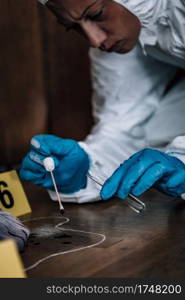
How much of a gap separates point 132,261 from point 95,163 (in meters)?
0.54

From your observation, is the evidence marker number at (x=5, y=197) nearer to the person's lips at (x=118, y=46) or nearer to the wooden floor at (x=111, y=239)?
the wooden floor at (x=111, y=239)

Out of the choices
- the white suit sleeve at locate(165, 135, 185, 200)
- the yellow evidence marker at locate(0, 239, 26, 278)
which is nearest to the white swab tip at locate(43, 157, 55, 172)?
the white suit sleeve at locate(165, 135, 185, 200)

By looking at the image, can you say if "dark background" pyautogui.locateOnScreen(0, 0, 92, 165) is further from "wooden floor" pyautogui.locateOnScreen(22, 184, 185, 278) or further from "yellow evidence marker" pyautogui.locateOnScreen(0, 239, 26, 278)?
"yellow evidence marker" pyautogui.locateOnScreen(0, 239, 26, 278)

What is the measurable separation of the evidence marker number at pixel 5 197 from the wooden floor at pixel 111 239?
0.05 m

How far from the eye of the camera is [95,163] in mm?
1564

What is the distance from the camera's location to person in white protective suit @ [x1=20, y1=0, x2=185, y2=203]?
1291 millimetres

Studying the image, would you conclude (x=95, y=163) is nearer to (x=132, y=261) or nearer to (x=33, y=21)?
(x=132, y=261)

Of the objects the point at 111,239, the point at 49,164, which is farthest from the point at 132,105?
the point at 111,239

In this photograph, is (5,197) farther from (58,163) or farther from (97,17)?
(97,17)

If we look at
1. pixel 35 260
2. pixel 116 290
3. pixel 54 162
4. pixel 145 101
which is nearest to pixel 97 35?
pixel 54 162

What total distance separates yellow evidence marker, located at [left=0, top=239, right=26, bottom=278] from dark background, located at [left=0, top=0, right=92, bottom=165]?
126cm

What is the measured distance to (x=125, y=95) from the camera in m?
1.78

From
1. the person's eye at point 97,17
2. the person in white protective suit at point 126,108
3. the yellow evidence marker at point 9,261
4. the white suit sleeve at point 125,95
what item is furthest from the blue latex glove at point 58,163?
the yellow evidence marker at point 9,261

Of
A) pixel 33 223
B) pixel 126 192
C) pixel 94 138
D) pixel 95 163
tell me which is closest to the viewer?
pixel 126 192
